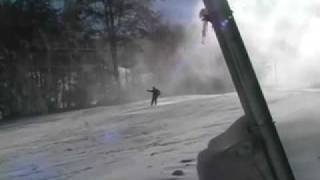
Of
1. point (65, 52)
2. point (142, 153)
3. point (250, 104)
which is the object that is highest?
point (65, 52)

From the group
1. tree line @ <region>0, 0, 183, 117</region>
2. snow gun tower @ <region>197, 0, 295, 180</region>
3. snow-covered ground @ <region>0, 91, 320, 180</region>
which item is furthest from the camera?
tree line @ <region>0, 0, 183, 117</region>

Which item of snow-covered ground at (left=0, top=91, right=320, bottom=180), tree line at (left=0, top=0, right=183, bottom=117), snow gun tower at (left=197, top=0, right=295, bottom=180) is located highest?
tree line at (left=0, top=0, right=183, bottom=117)

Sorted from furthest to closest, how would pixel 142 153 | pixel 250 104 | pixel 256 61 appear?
pixel 256 61 → pixel 142 153 → pixel 250 104

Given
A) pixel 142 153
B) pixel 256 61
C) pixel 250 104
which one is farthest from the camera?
pixel 256 61

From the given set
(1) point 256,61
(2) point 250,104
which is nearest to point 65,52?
(1) point 256,61

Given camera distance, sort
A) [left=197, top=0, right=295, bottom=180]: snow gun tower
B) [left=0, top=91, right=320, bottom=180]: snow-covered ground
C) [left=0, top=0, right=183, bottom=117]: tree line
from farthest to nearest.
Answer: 1. [left=0, top=0, right=183, bottom=117]: tree line
2. [left=0, top=91, right=320, bottom=180]: snow-covered ground
3. [left=197, top=0, right=295, bottom=180]: snow gun tower

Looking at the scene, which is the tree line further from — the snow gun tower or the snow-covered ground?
the snow gun tower

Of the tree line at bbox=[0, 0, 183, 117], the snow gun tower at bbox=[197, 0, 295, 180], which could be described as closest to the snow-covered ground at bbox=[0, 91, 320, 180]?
the snow gun tower at bbox=[197, 0, 295, 180]

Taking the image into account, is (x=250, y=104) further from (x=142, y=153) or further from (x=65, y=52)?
(x=65, y=52)

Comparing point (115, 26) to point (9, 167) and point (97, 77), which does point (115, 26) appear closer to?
point (97, 77)

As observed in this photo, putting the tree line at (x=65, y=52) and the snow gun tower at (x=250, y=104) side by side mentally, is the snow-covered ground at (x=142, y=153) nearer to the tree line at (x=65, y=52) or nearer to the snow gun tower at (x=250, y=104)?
the snow gun tower at (x=250, y=104)

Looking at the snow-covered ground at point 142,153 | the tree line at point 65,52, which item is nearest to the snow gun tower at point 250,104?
the snow-covered ground at point 142,153

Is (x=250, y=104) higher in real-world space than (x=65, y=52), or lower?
lower

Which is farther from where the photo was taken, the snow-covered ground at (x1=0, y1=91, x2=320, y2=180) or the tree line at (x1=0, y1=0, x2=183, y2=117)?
the tree line at (x1=0, y1=0, x2=183, y2=117)
